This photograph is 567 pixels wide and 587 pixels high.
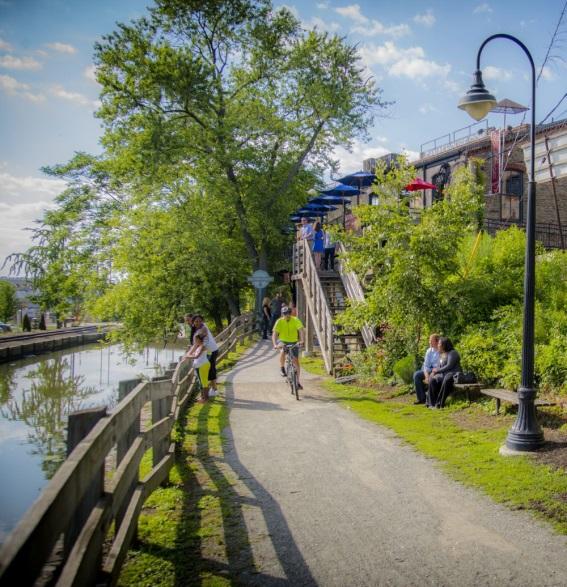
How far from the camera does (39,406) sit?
23.7m

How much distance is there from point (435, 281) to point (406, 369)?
201cm

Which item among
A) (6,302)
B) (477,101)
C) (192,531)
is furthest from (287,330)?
(6,302)

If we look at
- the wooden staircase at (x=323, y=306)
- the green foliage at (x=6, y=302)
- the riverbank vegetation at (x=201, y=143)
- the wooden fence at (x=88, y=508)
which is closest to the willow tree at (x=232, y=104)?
the riverbank vegetation at (x=201, y=143)

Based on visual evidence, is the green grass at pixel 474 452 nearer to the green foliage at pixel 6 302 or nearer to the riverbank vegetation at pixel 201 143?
the riverbank vegetation at pixel 201 143

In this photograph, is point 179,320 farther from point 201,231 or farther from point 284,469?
point 284,469

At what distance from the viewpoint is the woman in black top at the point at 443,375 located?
10945 millimetres

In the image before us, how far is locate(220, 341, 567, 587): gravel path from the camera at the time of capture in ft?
14.6

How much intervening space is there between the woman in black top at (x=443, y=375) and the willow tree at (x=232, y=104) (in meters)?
19.8

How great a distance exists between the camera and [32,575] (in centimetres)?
237

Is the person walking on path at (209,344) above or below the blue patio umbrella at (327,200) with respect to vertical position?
below

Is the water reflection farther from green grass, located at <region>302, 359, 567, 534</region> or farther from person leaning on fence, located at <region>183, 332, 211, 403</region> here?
green grass, located at <region>302, 359, 567, 534</region>

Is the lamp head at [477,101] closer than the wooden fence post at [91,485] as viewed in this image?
No

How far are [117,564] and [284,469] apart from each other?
3.46 meters

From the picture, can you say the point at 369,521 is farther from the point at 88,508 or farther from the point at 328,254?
the point at 328,254
